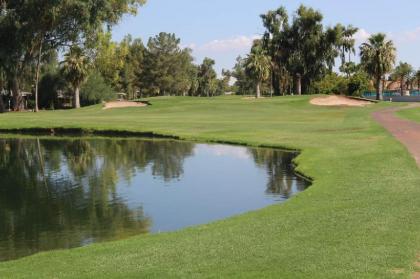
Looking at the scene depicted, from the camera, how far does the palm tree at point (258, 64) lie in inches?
3647

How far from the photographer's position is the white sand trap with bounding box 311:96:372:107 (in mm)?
66438

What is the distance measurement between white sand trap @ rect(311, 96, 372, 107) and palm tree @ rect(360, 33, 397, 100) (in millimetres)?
12850

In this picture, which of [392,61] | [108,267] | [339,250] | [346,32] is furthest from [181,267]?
[346,32]

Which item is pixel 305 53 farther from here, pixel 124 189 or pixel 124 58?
pixel 124 189

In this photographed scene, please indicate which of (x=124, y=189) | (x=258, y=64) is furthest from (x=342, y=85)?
(x=124, y=189)

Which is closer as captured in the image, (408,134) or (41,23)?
(408,134)

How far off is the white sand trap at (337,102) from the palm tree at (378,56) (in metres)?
12.9

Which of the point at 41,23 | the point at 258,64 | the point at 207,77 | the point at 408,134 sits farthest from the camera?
the point at 207,77

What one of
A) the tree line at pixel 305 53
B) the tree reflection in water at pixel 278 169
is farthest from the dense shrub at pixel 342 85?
the tree reflection in water at pixel 278 169

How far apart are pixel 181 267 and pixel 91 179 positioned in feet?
41.5

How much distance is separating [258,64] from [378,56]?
19.7 meters

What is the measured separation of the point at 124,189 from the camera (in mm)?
18562

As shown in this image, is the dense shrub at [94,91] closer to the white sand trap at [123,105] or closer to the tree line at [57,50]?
the tree line at [57,50]

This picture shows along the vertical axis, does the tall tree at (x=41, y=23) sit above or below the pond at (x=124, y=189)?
above
